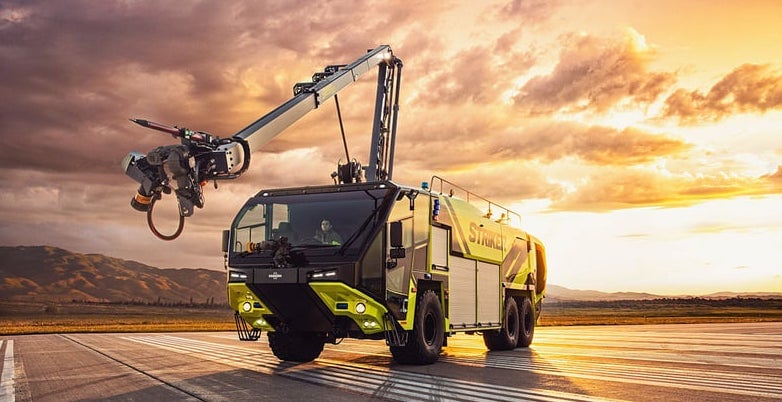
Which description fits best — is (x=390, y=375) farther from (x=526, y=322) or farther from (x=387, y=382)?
(x=526, y=322)

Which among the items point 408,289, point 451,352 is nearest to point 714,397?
point 408,289

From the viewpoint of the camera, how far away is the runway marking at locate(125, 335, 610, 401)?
9336mm

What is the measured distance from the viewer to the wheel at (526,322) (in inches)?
811

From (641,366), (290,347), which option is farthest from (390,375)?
(641,366)

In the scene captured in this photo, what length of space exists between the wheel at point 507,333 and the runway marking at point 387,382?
17.5 ft

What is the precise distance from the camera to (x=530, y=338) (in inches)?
832

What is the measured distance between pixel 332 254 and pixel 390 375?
95.1 inches

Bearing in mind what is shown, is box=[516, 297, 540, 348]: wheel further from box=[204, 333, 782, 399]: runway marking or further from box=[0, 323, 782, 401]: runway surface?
box=[0, 323, 782, 401]: runway surface

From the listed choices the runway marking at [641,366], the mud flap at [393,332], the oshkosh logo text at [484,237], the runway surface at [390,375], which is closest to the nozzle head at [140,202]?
the runway surface at [390,375]

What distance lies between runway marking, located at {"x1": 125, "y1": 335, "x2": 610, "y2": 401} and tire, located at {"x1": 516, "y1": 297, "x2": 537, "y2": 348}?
707 cm

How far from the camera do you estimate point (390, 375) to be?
39.3 ft

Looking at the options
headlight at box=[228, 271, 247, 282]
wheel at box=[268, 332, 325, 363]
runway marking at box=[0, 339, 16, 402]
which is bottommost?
runway marking at box=[0, 339, 16, 402]

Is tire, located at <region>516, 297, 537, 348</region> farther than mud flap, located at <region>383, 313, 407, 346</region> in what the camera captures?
Yes

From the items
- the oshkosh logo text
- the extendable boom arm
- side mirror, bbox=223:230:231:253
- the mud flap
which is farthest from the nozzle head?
the oshkosh logo text
